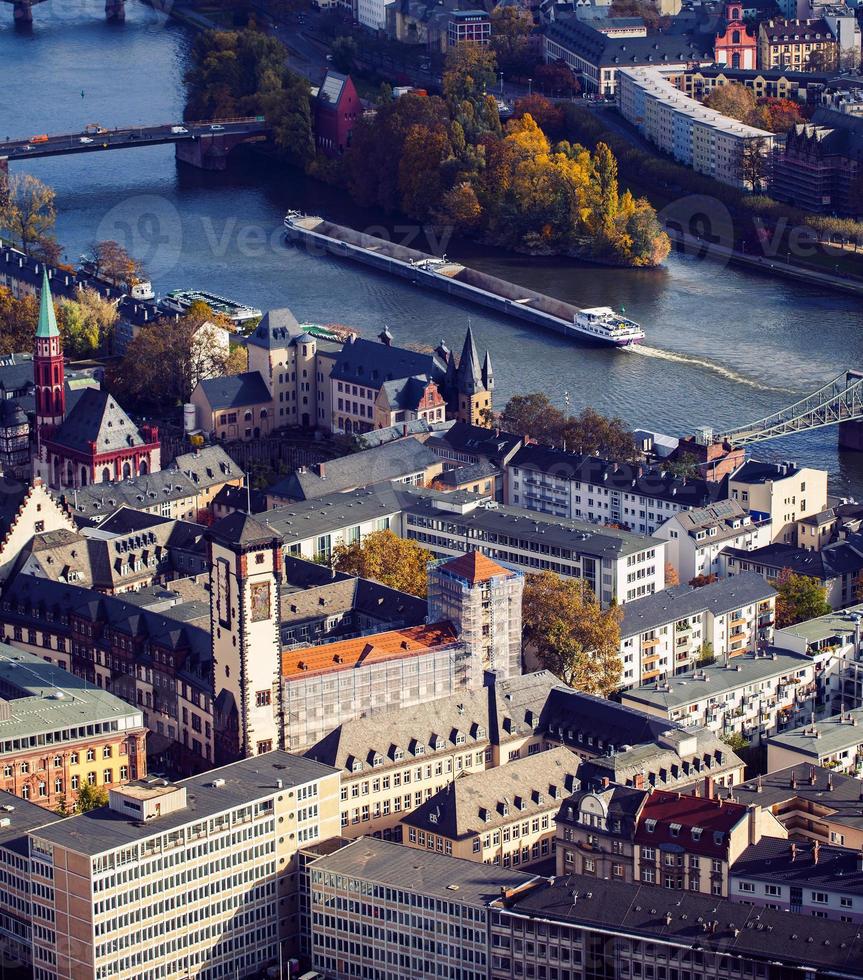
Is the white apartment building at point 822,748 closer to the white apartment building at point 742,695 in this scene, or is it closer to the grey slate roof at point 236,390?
the white apartment building at point 742,695

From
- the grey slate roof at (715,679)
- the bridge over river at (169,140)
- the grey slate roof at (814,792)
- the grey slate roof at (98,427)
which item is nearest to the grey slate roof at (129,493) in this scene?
the grey slate roof at (98,427)

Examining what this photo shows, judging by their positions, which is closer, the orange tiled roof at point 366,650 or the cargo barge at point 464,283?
the orange tiled roof at point 366,650

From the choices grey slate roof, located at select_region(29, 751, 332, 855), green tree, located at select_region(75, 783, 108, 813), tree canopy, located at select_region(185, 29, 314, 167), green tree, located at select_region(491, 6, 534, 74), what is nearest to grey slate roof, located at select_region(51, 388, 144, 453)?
green tree, located at select_region(75, 783, 108, 813)

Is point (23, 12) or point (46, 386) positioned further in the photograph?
point (23, 12)

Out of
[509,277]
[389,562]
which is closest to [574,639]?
[389,562]

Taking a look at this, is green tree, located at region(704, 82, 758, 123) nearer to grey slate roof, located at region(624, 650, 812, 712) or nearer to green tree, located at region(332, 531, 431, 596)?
green tree, located at region(332, 531, 431, 596)

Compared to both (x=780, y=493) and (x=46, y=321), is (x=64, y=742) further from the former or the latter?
(x=46, y=321)
